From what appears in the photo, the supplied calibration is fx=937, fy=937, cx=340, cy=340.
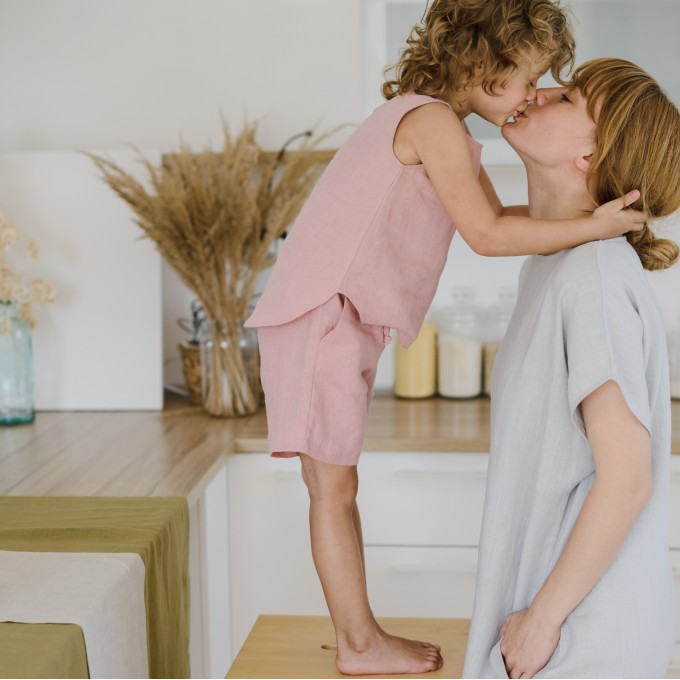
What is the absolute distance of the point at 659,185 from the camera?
3.59ft

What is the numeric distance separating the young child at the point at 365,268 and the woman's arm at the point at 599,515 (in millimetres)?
283

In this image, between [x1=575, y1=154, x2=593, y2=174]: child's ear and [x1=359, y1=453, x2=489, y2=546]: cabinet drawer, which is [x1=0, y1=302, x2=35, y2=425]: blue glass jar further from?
[x1=575, y1=154, x2=593, y2=174]: child's ear

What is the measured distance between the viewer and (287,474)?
1.92 meters

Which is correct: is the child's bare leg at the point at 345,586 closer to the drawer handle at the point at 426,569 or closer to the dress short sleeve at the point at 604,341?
the dress short sleeve at the point at 604,341

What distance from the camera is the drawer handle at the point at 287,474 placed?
1913 millimetres

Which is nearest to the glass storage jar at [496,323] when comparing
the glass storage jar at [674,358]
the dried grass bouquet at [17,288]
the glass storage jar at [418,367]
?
the glass storage jar at [418,367]

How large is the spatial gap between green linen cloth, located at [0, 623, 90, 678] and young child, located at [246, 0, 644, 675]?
364 millimetres

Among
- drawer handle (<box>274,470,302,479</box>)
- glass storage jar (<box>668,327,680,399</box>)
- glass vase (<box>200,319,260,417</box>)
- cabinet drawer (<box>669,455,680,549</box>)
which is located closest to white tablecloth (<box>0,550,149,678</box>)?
drawer handle (<box>274,470,302,479</box>)

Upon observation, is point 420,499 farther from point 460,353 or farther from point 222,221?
point 222,221

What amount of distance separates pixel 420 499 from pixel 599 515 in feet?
3.08

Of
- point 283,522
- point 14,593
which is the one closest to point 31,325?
point 283,522

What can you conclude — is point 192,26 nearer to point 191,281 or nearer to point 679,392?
point 191,281

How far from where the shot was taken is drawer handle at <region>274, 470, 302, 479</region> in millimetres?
1913

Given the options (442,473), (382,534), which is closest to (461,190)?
(442,473)
